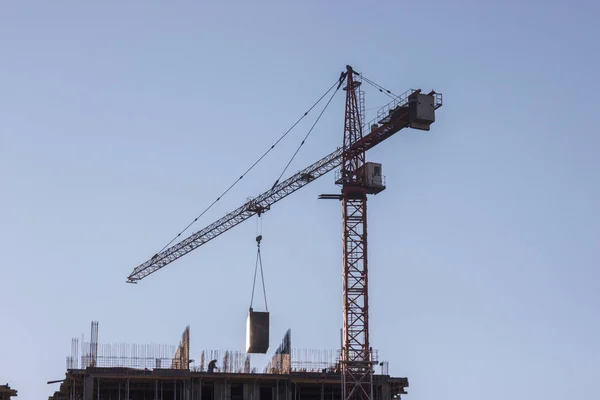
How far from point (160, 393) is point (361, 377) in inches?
707

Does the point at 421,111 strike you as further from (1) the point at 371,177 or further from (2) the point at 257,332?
(2) the point at 257,332

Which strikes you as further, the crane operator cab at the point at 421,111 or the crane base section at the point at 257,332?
the crane operator cab at the point at 421,111

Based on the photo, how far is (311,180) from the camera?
142375 mm

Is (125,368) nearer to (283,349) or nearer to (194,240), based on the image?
(283,349)

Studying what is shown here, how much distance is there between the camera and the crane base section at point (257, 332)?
124m

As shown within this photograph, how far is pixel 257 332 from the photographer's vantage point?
411 feet

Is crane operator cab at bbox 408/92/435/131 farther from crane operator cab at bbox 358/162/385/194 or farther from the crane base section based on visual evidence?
the crane base section

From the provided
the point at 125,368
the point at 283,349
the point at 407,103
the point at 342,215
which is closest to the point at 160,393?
the point at 125,368

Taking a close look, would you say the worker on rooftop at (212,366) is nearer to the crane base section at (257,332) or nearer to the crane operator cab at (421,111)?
the crane base section at (257,332)

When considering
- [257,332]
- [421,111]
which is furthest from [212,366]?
[421,111]

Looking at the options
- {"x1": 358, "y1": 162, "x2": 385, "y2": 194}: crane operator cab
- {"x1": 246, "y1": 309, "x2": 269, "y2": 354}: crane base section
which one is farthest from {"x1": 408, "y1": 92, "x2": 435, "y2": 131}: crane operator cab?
{"x1": 246, "y1": 309, "x2": 269, "y2": 354}: crane base section

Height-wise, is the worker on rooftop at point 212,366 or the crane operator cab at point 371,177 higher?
the crane operator cab at point 371,177

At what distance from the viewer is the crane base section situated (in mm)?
124500

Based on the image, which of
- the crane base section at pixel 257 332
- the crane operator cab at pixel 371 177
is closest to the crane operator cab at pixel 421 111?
the crane operator cab at pixel 371 177
